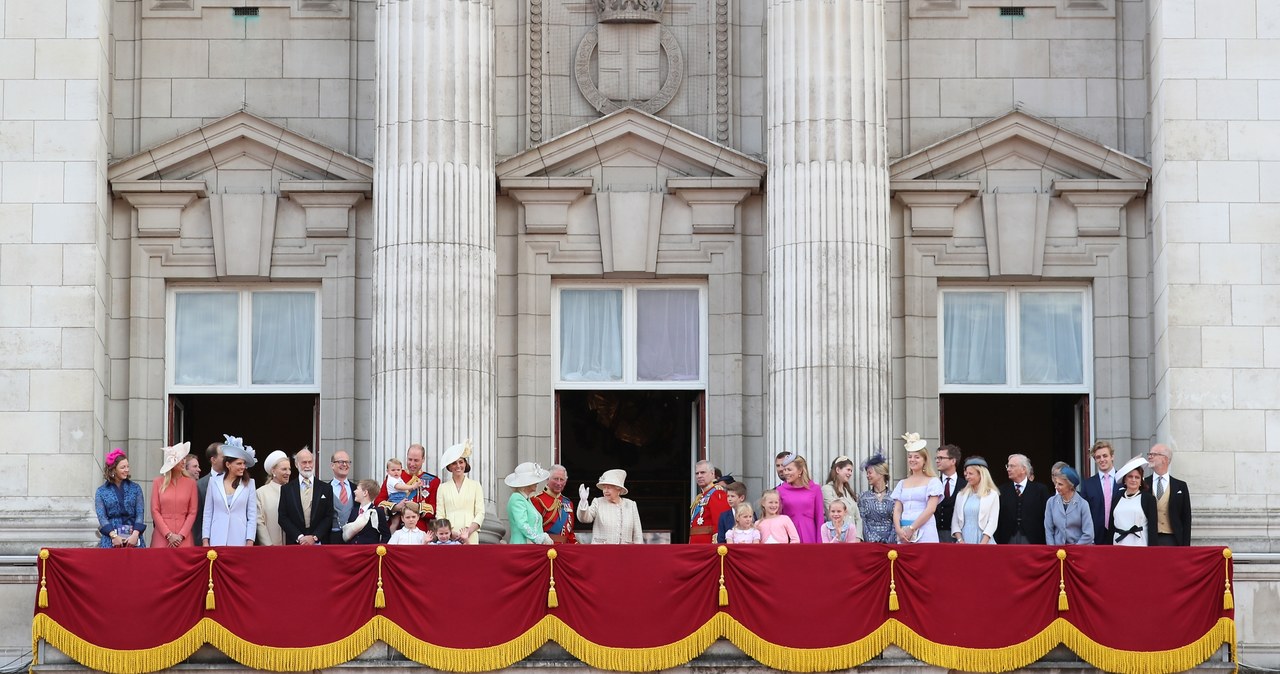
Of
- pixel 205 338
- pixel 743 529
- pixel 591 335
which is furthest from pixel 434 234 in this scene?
pixel 743 529

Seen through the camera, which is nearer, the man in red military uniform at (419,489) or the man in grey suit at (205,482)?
the man in grey suit at (205,482)

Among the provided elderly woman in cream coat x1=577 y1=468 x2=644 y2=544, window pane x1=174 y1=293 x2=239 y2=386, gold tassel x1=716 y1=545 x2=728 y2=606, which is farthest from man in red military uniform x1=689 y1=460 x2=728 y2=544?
A: window pane x1=174 y1=293 x2=239 y2=386

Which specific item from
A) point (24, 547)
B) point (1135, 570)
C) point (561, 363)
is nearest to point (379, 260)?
point (561, 363)

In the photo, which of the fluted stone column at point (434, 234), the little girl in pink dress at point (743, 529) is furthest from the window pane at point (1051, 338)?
the fluted stone column at point (434, 234)

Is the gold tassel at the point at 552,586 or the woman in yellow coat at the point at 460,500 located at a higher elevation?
the woman in yellow coat at the point at 460,500

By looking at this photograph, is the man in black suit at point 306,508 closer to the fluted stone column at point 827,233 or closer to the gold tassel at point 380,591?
the gold tassel at point 380,591

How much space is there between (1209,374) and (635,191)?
26.6ft

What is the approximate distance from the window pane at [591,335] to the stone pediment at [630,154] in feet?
5.71

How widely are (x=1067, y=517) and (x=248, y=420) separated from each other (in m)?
13.0

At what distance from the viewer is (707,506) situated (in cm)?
3042

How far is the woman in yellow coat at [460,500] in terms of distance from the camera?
97.1 feet

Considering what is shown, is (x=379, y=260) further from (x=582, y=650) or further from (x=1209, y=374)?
(x=1209, y=374)

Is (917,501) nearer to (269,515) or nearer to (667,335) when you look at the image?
(667,335)

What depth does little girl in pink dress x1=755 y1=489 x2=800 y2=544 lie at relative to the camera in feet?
95.3
